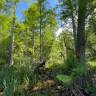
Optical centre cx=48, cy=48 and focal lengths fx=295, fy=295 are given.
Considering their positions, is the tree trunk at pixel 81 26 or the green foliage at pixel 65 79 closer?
the green foliage at pixel 65 79

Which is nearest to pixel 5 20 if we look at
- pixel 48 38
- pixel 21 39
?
pixel 48 38

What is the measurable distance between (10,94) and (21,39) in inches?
1157

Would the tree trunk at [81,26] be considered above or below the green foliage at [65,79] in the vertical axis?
above

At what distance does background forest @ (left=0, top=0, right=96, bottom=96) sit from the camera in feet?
25.3

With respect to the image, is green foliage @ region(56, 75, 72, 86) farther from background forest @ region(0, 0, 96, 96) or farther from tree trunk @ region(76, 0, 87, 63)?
tree trunk @ region(76, 0, 87, 63)

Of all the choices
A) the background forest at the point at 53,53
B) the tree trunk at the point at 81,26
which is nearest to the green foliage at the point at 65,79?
the background forest at the point at 53,53

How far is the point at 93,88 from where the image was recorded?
7.54 meters

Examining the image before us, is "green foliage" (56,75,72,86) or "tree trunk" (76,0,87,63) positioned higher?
"tree trunk" (76,0,87,63)

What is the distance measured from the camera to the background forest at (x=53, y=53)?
7.71m

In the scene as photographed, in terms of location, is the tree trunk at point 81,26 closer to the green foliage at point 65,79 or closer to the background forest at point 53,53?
the background forest at point 53,53

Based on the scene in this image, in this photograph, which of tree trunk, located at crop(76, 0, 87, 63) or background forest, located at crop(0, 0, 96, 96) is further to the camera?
tree trunk, located at crop(76, 0, 87, 63)

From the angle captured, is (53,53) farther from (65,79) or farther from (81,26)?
(65,79)

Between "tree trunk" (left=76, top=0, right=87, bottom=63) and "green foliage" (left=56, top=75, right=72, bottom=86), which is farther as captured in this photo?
"tree trunk" (left=76, top=0, right=87, bottom=63)

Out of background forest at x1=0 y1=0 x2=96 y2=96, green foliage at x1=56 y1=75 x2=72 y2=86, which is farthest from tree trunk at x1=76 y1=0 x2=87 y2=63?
green foliage at x1=56 y1=75 x2=72 y2=86
